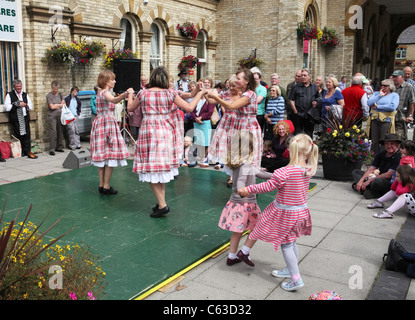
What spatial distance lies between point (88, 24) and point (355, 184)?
28.0 feet

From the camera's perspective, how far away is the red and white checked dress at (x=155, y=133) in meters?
5.61

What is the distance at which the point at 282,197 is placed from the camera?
396cm

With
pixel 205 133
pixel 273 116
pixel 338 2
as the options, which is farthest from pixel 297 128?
pixel 338 2

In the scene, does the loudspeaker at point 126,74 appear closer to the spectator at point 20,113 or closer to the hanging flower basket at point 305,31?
the spectator at point 20,113

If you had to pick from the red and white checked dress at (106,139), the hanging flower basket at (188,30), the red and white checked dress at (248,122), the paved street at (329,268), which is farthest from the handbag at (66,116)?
the paved street at (329,268)

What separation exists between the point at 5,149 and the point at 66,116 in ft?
5.67

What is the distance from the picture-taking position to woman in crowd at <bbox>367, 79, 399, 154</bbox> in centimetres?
877

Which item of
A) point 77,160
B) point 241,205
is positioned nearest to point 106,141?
point 77,160

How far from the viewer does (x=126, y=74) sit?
999 centimetres

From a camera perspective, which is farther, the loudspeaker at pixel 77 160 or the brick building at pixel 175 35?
the brick building at pixel 175 35

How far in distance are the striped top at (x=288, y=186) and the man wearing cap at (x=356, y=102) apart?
5801mm

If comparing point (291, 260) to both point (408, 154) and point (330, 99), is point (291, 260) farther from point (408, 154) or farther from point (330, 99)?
point (330, 99)

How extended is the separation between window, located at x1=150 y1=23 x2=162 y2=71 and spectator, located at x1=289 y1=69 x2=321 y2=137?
283 inches

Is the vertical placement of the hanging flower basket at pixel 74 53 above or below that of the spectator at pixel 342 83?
above
